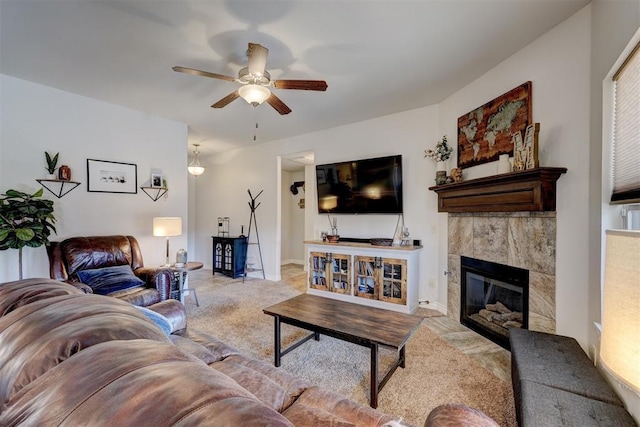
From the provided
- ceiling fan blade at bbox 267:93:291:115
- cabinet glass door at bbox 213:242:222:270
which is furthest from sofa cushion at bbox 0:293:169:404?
cabinet glass door at bbox 213:242:222:270

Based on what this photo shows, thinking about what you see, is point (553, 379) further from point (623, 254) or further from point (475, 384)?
point (623, 254)

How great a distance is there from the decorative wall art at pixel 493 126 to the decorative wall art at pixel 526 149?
186mm

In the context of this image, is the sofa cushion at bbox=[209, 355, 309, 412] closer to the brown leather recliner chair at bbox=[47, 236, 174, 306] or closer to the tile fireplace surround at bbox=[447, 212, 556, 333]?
the brown leather recliner chair at bbox=[47, 236, 174, 306]

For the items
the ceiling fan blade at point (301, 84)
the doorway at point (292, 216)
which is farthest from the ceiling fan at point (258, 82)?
the doorway at point (292, 216)

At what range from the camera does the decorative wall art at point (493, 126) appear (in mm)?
2400

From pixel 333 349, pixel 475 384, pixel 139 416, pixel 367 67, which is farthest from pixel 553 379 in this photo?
pixel 367 67

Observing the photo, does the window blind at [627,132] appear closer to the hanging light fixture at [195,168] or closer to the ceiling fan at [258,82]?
the ceiling fan at [258,82]

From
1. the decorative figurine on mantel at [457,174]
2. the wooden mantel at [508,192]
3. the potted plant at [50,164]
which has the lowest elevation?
the wooden mantel at [508,192]

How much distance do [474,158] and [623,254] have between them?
2.63 metres

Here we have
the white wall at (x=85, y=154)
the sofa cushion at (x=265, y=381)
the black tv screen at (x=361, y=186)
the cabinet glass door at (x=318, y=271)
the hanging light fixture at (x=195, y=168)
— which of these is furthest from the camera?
the hanging light fixture at (x=195, y=168)

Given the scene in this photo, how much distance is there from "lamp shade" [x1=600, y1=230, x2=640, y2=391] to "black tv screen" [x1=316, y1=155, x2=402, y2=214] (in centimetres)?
317

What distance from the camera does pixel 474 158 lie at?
2949 millimetres

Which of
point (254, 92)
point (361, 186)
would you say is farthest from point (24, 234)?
point (361, 186)

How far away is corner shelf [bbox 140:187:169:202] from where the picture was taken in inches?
155
